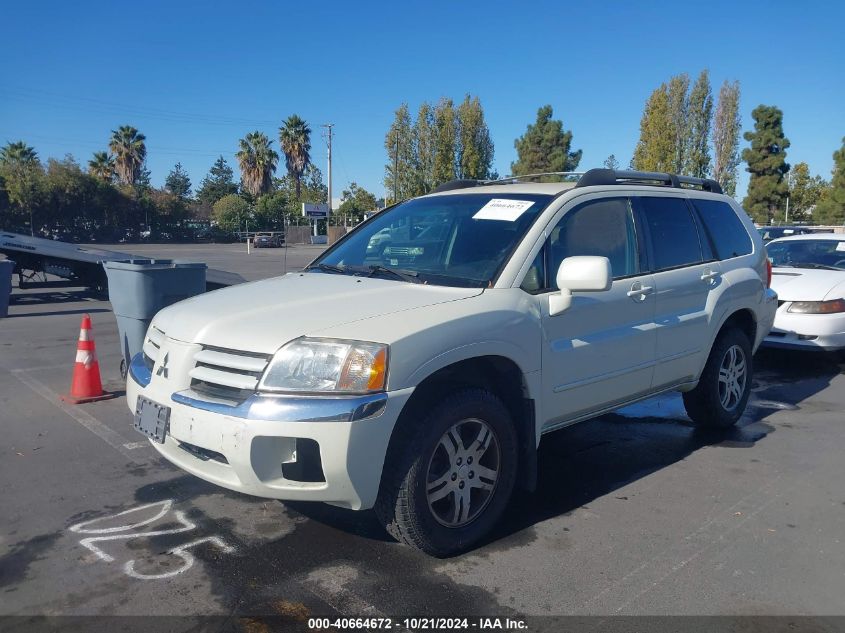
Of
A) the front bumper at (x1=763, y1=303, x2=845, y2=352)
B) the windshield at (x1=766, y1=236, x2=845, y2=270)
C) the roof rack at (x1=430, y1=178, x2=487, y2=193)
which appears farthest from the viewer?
the windshield at (x1=766, y1=236, x2=845, y2=270)

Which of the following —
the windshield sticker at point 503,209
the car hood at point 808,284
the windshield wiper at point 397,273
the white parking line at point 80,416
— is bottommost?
the white parking line at point 80,416

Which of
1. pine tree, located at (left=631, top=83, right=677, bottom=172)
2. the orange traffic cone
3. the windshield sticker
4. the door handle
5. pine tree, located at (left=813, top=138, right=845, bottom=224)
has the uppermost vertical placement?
pine tree, located at (left=631, top=83, right=677, bottom=172)

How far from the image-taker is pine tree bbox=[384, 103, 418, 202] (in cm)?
3788

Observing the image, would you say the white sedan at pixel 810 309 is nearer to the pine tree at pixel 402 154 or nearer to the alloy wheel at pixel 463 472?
the alloy wheel at pixel 463 472

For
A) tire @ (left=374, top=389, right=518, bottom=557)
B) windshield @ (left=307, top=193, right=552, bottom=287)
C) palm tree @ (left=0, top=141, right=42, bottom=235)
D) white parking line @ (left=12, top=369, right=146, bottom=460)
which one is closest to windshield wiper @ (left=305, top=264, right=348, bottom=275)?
windshield @ (left=307, top=193, right=552, bottom=287)

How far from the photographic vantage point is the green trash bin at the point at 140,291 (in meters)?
6.21

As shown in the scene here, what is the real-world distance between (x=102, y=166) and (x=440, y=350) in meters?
65.0

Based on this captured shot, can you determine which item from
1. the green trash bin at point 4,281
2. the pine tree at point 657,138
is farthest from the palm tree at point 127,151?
the green trash bin at point 4,281

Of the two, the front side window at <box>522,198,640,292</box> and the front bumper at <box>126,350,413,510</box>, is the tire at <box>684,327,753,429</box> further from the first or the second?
the front bumper at <box>126,350,413,510</box>

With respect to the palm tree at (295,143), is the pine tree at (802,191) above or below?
below

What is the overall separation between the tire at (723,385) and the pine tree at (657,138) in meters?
32.5

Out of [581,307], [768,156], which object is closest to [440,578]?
[581,307]

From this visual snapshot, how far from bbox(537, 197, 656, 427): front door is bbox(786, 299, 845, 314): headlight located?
414 centimetres

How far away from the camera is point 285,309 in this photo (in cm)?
345
